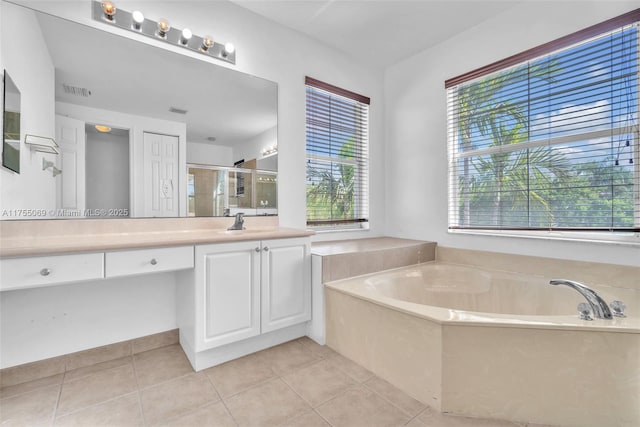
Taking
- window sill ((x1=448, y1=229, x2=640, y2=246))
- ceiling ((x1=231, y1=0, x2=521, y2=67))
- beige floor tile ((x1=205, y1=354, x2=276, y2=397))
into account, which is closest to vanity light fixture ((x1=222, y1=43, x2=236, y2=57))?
ceiling ((x1=231, y1=0, x2=521, y2=67))

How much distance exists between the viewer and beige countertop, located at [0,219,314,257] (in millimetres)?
1272

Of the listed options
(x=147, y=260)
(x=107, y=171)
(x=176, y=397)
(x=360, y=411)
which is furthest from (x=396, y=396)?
(x=107, y=171)

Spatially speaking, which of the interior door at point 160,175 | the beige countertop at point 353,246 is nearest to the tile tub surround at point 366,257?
the beige countertop at point 353,246

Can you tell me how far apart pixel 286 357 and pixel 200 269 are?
810 millimetres

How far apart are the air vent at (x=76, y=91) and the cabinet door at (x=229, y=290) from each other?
114 cm

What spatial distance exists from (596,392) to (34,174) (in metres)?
2.91

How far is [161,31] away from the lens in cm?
194

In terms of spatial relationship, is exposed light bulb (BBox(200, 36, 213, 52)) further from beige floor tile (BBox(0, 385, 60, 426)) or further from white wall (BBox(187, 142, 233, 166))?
beige floor tile (BBox(0, 385, 60, 426))

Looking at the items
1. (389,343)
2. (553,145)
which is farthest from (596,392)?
(553,145)

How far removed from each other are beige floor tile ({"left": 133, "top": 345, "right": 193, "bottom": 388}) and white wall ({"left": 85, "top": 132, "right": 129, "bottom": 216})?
956 millimetres

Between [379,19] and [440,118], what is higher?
[379,19]

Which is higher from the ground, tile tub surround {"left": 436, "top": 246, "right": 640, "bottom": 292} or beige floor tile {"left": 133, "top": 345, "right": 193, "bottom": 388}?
tile tub surround {"left": 436, "top": 246, "right": 640, "bottom": 292}

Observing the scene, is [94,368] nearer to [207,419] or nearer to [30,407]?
[30,407]

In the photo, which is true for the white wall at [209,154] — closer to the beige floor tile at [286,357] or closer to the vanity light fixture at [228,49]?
the vanity light fixture at [228,49]
